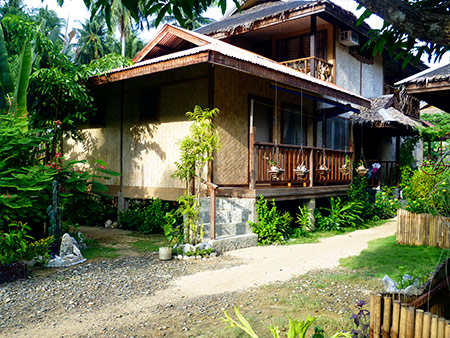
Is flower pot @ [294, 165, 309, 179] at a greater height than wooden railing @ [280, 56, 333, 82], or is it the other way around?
wooden railing @ [280, 56, 333, 82]

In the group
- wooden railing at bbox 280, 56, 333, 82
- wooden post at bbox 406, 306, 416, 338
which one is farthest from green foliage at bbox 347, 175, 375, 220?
wooden post at bbox 406, 306, 416, 338

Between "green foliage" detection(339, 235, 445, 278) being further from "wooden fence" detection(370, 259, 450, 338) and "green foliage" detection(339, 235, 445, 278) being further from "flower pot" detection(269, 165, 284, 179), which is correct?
"wooden fence" detection(370, 259, 450, 338)

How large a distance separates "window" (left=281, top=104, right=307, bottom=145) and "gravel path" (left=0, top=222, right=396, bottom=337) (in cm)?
463

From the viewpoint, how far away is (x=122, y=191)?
1139 centimetres

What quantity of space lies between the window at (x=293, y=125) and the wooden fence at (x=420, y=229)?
4252 mm

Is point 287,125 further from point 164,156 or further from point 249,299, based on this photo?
point 249,299

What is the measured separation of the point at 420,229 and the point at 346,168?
12.8ft

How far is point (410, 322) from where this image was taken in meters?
2.82

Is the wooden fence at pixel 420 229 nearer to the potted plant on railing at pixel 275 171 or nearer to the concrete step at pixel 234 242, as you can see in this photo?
the potted plant on railing at pixel 275 171

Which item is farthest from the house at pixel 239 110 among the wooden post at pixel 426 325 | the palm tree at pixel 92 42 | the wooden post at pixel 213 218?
the palm tree at pixel 92 42

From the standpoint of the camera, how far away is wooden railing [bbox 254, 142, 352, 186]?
966cm

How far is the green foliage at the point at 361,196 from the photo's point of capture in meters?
12.5

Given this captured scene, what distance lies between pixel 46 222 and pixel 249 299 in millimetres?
4779

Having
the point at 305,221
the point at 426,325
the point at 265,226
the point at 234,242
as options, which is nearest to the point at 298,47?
the point at 305,221
